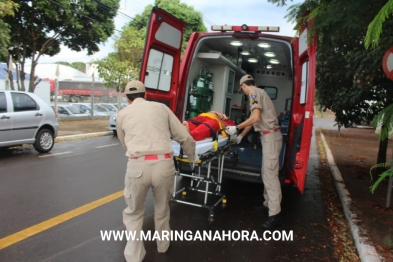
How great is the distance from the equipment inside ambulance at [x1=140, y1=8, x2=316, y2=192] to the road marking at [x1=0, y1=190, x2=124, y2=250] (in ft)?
5.81

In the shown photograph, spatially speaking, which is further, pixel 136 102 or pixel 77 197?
pixel 77 197

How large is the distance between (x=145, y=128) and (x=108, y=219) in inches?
72.0

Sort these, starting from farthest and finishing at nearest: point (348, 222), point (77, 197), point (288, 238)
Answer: point (77, 197) < point (348, 222) < point (288, 238)

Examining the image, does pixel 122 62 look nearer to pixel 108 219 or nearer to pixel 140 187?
pixel 108 219

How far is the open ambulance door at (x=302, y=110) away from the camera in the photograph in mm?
3914

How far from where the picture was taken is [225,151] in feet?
15.3

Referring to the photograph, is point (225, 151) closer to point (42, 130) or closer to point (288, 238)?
point (288, 238)

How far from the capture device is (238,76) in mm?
9680

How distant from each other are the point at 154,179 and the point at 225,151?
1777mm

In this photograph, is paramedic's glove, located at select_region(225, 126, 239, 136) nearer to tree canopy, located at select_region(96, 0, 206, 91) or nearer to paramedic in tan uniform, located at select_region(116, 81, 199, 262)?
paramedic in tan uniform, located at select_region(116, 81, 199, 262)

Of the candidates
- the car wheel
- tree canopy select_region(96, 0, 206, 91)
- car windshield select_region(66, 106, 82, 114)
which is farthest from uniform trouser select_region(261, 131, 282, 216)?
car windshield select_region(66, 106, 82, 114)

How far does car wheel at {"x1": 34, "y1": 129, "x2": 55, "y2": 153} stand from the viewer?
8570mm

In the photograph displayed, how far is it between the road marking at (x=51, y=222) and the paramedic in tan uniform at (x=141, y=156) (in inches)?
53.7

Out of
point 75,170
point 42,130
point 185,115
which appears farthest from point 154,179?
point 42,130
